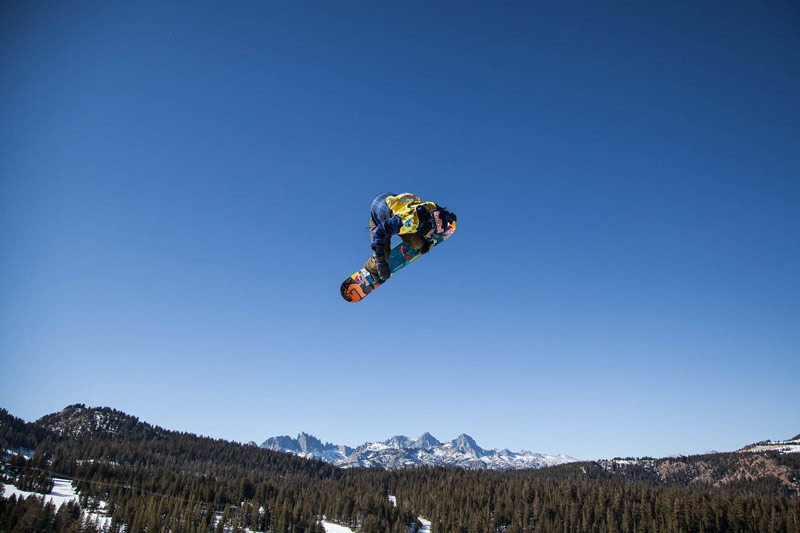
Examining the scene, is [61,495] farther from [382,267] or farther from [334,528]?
[382,267]

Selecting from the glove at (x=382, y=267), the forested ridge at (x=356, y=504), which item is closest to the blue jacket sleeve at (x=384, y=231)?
the glove at (x=382, y=267)

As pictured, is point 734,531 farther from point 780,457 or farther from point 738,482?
point 780,457

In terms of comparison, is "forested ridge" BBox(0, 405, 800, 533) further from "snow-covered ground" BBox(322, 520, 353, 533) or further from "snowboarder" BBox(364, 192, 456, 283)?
"snowboarder" BBox(364, 192, 456, 283)

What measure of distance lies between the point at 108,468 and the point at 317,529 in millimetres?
68418

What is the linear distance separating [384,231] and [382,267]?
1011 mm

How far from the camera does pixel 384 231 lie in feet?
36.7

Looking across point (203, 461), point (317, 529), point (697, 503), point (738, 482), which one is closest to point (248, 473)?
point (203, 461)

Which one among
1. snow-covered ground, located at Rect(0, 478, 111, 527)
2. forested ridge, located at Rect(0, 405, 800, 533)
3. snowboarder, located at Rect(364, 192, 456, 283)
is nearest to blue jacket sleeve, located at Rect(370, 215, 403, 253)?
snowboarder, located at Rect(364, 192, 456, 283)

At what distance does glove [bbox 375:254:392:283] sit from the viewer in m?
11.5

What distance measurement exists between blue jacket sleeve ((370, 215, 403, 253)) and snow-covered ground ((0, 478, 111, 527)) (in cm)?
10562

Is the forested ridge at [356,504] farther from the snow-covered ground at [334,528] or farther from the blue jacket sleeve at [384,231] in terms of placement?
the blue jacket sleeve at [384,231]

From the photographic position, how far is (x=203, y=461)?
597 ft

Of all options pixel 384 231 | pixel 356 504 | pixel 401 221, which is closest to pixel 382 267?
pixel 384 231

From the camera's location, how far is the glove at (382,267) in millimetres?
11453
